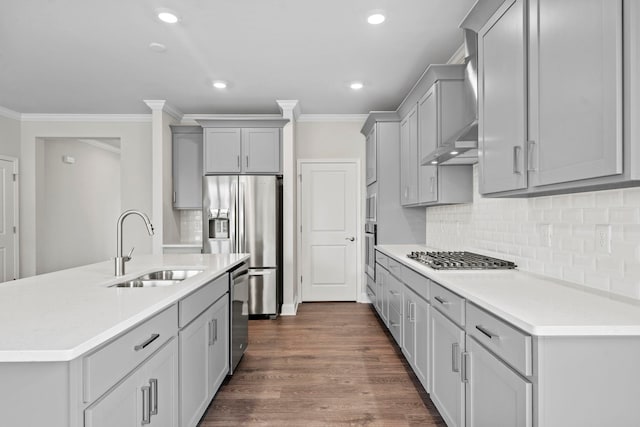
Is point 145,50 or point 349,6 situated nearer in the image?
point 349,6

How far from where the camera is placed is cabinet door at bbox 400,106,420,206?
3.81 m

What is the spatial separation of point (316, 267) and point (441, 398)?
3424mm

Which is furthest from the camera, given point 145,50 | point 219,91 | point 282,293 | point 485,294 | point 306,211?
point 306,211

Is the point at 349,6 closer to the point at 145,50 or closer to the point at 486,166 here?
the point at 486,166

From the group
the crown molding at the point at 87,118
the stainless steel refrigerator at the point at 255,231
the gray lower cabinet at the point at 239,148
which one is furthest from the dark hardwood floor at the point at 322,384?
the crown molding at the point at 87,118

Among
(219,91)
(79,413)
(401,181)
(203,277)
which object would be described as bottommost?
(79,413)

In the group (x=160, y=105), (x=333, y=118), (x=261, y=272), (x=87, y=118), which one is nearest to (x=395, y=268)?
(x=261, y=272)

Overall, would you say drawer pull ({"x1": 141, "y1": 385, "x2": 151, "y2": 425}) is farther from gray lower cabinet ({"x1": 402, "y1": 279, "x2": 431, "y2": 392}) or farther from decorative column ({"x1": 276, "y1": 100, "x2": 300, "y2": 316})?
decorative column ({"x1": 276, "y1": 100, "x2": 300, "y2": 316})

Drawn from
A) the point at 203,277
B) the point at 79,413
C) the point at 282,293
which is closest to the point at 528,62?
the point at 203,277

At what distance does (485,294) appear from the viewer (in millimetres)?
1641

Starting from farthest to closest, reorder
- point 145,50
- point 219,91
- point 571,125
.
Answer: point 219,91 < point 145,50 < point 571,125

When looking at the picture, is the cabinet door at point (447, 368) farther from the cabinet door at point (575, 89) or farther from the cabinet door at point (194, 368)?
the cabinet door at point (194, 368)

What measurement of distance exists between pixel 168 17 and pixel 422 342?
9.44 feet

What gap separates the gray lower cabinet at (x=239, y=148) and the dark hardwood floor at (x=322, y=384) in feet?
6.66
